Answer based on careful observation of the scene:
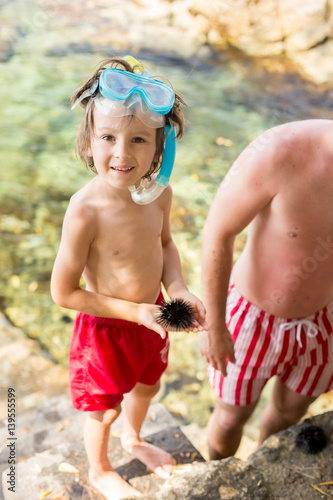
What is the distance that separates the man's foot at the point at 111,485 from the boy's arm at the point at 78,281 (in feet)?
2.39

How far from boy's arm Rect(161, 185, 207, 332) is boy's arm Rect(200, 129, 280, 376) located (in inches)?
4.4

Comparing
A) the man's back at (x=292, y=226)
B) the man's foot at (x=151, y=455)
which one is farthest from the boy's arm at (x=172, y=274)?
the man's foot at (x=151, y=455)

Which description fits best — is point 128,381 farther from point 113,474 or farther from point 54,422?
point 54,422

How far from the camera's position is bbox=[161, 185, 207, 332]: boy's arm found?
151cm

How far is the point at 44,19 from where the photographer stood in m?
8.36

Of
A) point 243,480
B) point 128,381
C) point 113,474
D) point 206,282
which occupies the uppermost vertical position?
point 206,282

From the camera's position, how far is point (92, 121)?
1362mm

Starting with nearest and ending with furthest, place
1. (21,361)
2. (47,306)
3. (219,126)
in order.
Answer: (21,361) < (47,306) < (219,126)

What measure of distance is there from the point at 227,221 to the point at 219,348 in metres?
0.50

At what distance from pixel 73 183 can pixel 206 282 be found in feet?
11.0

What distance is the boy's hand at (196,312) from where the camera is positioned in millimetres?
1408

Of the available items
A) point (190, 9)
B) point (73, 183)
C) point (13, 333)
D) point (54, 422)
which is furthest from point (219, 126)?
point (54, 422)

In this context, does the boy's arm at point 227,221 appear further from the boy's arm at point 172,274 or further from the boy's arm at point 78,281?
the boy's arm at point 78,281

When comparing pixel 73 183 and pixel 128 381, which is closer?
pixel 128 381
